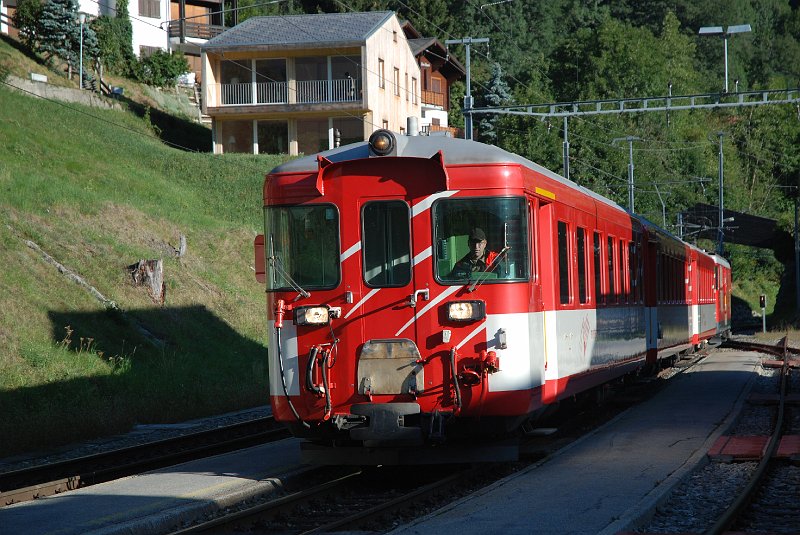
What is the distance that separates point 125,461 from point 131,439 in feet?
8.06

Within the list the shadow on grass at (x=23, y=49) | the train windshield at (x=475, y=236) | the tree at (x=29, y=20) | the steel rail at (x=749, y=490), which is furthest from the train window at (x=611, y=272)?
the tree at (x=29, y=20)

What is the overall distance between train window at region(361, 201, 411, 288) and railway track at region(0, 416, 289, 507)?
3.86m

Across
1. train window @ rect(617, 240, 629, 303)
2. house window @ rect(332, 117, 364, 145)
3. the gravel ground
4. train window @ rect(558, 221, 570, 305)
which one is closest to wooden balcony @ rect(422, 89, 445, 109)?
house window @ rect(332, 117, 364, 145)

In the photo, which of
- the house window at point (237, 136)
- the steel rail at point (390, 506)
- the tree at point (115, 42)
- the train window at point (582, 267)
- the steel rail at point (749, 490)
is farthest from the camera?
the tree at point (115, 42)

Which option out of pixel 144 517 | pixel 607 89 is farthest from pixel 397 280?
pixel 607 89

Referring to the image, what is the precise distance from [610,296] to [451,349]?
5.90 m

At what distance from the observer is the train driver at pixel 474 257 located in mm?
10680

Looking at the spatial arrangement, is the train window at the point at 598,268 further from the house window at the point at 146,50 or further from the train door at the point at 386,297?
the house window at the point at 146,50

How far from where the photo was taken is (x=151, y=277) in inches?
1014

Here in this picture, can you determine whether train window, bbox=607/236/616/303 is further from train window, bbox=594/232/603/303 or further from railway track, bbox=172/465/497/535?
railway track, bbox=172/465/497/535

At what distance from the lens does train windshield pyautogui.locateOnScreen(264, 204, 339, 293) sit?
10.9 meters

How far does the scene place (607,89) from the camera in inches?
3287

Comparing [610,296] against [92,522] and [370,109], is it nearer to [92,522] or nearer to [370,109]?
[92,522]

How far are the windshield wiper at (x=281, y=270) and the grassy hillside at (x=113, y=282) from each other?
5.87m
